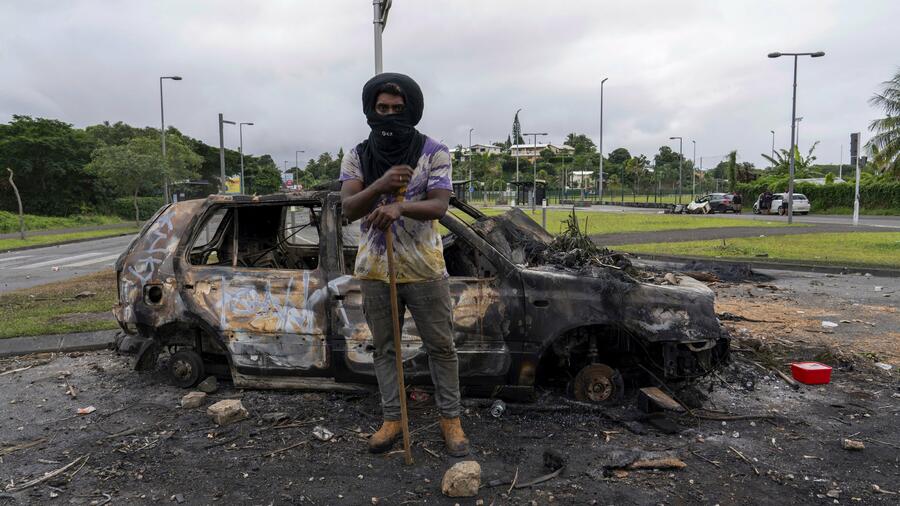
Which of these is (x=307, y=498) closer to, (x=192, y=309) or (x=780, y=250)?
(x=192, y=309)

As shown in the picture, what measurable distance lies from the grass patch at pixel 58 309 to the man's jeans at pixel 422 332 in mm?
4403

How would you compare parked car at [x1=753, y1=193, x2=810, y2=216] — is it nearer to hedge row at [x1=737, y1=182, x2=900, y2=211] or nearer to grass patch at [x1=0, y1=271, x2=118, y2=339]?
hedge row at [x1=737, y1=182, x2=900, y2=211]

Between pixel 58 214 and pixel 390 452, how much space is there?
44.2 m

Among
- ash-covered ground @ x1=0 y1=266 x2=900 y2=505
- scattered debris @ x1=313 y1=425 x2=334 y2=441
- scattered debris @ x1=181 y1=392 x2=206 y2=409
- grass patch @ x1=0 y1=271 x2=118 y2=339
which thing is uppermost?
grass patch @ x1=0 y1=271 x2=118 y2=339

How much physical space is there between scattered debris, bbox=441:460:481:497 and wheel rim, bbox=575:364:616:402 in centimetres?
133

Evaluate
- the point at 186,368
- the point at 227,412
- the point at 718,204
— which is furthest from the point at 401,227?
the point at 718,204

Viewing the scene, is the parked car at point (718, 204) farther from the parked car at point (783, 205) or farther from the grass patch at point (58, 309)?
the grass patch at point (58, 309)

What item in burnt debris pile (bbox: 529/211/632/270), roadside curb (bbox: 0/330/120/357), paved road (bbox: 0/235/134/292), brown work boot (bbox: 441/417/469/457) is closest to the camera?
brown work boot (bbox: 441/417/469/457)

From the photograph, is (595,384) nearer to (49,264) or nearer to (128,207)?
(49,264)

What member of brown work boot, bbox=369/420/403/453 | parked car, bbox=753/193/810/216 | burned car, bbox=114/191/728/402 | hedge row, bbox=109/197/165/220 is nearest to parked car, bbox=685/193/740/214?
parked car, bbox=753/193/810/216

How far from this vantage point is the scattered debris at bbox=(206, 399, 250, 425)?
3.78m

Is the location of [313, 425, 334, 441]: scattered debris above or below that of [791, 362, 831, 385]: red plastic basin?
below

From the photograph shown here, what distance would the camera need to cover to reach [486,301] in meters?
3.88

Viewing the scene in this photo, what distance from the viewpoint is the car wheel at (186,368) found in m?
4.45
